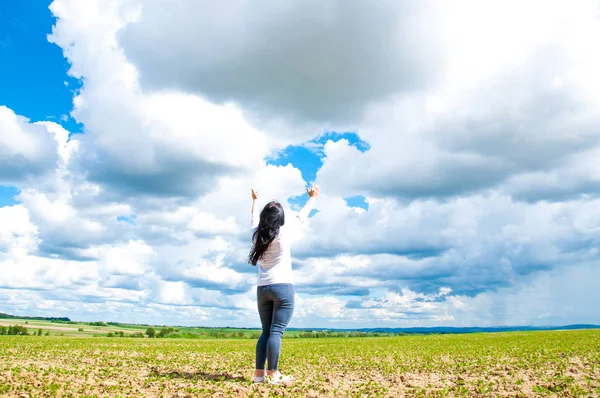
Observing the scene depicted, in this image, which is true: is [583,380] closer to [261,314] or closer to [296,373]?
[296,373]

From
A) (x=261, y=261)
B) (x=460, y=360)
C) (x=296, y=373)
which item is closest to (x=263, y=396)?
(x=261, y=261)

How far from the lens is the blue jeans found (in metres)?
9.32

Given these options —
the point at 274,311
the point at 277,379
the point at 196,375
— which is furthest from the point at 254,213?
the point at 196,375

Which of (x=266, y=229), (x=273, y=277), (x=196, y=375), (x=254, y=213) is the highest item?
(x=254, y=213)

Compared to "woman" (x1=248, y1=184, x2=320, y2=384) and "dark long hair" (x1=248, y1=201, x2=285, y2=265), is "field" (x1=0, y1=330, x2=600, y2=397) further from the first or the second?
"dark long hair" (x1=248, y1=201, x2=285, y2=265)

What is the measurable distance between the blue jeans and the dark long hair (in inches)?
28.4

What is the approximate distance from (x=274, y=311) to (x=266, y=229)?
1.72 m

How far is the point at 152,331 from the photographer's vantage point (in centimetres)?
10431

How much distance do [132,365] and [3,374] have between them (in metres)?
4.48

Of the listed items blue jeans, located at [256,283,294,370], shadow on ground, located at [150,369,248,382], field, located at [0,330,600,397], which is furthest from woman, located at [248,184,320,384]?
shadow on ground, located at [150,369,248,382]

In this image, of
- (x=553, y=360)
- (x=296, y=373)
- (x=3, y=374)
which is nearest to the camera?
(x=3, y=374)

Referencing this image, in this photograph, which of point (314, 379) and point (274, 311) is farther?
point (314, 379)

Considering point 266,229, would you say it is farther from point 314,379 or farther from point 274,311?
point 314,379

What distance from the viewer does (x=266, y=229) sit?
9336 millimetres
